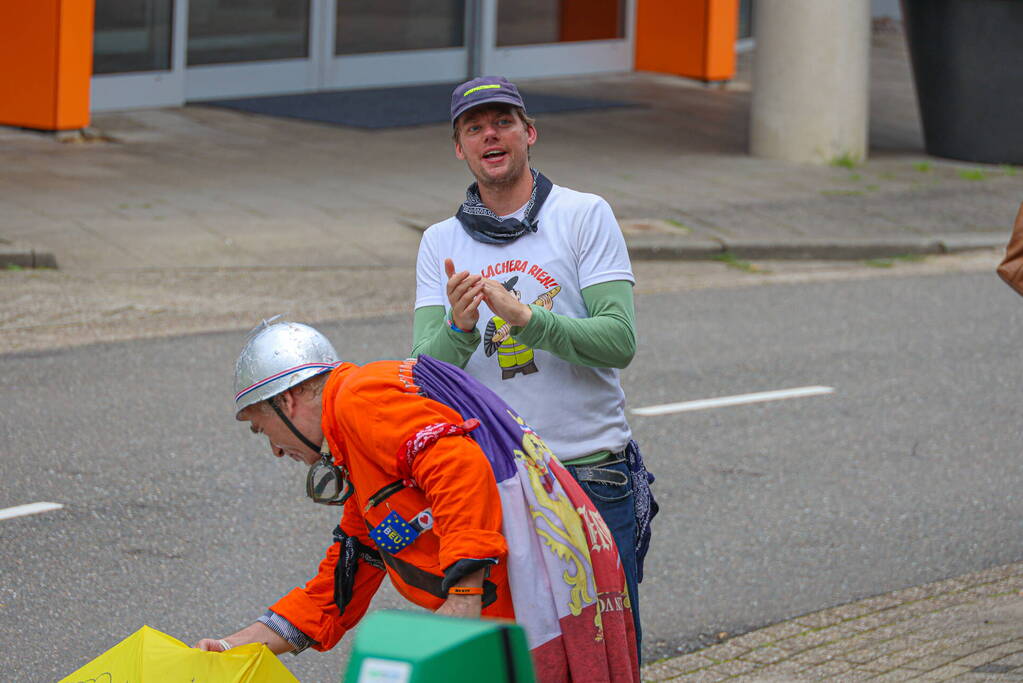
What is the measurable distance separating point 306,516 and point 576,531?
364cm

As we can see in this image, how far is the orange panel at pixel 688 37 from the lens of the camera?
71.1 ft

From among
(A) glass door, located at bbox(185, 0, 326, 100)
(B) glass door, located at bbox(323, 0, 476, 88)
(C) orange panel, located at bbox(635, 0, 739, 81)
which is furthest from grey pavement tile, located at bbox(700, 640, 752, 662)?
(C) orange panel, located at bbox(635, 0, 739, 81)

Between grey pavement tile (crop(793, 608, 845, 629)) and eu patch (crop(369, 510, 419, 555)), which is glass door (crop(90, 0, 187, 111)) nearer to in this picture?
grey pavement tile (crop(793, 608, 845, 629))

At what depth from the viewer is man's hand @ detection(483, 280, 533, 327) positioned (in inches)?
132

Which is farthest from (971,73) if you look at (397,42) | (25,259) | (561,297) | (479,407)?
(479,407)

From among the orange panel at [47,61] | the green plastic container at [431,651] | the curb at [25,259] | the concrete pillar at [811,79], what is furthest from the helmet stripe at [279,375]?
the concrete pillar at [811,79]

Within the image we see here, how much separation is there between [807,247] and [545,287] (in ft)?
31.9

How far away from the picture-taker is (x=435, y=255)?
387 centimetres

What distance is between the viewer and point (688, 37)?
2184 cm

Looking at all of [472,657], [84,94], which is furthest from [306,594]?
[84,94]

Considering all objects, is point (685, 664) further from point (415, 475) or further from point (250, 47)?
point (250, 47)

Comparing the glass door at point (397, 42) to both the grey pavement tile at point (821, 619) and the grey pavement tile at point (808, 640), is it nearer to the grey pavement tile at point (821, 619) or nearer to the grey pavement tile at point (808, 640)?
the grey pavement tile at point (821, 619)

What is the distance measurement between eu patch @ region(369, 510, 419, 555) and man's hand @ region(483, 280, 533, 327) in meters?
0.56

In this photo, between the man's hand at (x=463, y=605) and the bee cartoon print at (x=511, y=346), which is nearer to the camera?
the man's hand at (x=463, y=605)
